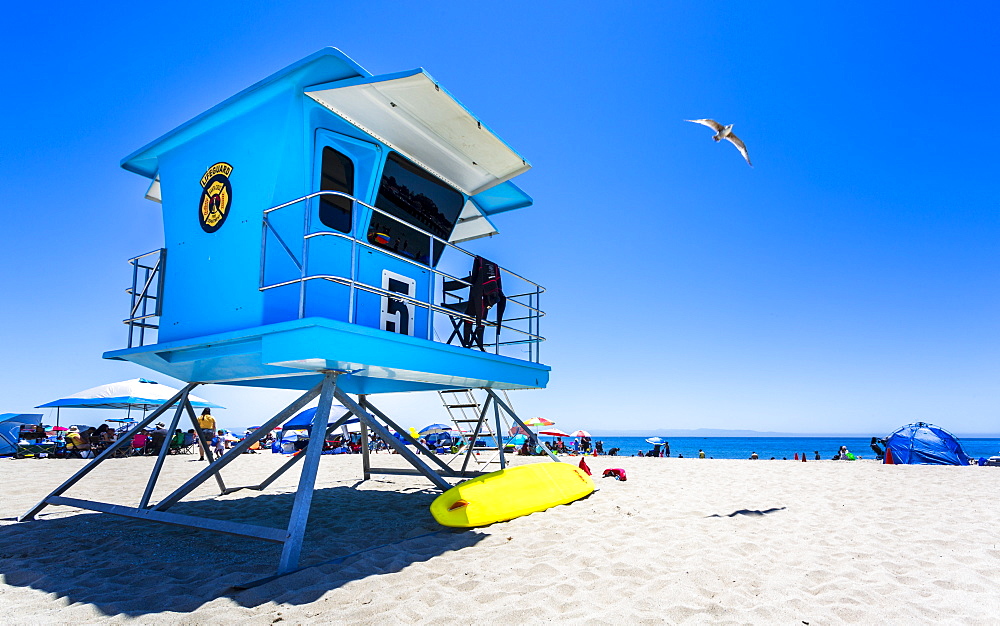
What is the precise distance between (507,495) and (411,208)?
432cm

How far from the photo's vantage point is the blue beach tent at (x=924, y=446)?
20719 millimetres

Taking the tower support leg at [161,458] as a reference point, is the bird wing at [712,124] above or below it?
above

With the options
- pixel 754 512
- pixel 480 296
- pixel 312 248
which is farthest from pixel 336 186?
pixel 754 512

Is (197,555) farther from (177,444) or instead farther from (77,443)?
(177,444)

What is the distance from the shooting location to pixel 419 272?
8.53 m

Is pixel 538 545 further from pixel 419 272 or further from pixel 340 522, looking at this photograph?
pixel 419 272

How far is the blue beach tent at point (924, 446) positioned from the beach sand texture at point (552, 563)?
13.9 meters

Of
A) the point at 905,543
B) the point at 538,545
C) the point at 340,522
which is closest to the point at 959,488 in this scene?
the point at 905,543

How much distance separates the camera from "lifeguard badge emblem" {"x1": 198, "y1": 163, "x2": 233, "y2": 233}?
7.00m

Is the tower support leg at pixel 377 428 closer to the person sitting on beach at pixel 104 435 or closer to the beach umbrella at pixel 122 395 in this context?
the beach umbrella at pixel 122 395

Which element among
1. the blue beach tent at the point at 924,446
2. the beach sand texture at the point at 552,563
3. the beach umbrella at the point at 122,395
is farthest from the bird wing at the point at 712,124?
the beach umbrella at the point at 122,395

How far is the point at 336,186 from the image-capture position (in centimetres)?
699

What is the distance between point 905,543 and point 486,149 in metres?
6.99

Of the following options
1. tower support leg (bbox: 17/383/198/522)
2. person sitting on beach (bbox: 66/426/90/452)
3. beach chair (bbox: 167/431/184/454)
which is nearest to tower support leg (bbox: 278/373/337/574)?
tower support leg (bbox: 17/383/198/522)
